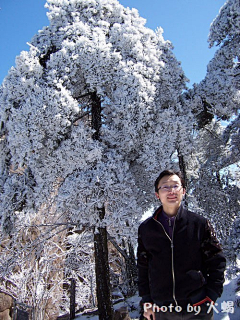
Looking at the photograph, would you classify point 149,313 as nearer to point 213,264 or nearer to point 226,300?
point 213,264

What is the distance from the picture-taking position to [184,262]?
231 cm

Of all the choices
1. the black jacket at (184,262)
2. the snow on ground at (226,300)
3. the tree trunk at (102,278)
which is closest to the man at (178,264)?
the black jacket at (184,262)

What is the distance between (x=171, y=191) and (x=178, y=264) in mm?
594

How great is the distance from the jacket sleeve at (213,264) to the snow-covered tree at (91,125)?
4.01 metres

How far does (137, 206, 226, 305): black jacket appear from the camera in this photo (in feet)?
7.41

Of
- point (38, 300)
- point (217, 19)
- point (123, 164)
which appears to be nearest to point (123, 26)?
point (217, 19)

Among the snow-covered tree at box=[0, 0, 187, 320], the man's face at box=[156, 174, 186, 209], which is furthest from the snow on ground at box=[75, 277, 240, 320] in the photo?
the man's face at box=[156, 174, 186, 209]

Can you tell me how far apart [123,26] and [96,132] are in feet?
9.52

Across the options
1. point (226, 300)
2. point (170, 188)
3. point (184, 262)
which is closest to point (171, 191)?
point (170, 188)

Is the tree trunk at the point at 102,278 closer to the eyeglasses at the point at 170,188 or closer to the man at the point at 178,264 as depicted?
the man at the point at 178,264

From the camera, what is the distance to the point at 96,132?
7.41 metres

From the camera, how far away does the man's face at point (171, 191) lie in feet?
8.18

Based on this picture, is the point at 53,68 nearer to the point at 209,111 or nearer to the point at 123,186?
the point at 123,186

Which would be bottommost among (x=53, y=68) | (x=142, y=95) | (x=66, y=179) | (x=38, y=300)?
(x=38, y=300)
